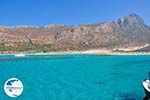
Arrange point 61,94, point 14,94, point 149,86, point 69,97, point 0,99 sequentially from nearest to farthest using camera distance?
1. point 14,94
2. point 149,86
3. point 0,99
4. point 69,97
5. point 61,94

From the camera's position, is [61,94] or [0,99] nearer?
[0,99]

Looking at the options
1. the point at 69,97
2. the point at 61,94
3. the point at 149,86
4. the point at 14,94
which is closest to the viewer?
the point at 14,94

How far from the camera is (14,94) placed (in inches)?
632

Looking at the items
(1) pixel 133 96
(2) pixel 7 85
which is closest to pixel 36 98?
(1) pixel 133 96

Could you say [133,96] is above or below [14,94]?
below

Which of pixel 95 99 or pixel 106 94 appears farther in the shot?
pixel 106 94

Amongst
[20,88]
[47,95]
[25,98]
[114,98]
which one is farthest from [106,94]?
[20,88]

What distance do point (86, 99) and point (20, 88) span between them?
26.0m

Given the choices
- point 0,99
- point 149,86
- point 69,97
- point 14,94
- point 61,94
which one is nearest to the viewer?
point 14,94

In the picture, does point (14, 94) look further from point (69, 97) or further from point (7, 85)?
point (69, 97)

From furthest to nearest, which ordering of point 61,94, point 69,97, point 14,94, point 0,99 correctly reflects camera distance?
point 61,94 < point 69,97 < point 0,99 < point 14,94

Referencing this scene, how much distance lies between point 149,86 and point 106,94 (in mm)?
13116

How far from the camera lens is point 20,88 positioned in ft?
52.8

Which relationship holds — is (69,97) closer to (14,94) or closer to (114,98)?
(114,98)
